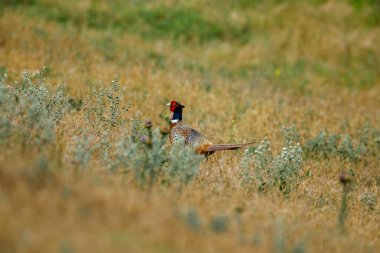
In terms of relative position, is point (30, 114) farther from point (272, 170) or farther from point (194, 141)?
point (272, 170)

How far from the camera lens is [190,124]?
1152 centimetres

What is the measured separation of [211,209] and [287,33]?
57.9ft

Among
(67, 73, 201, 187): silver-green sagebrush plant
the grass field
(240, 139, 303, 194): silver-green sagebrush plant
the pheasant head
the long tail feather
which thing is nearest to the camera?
the grass field

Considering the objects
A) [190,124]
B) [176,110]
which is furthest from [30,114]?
[190,124]

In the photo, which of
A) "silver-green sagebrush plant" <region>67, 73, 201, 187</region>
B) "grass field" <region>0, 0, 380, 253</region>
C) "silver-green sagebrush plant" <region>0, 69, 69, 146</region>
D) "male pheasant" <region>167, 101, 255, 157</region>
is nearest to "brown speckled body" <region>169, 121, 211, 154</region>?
"male pheasant" <region>167, 101, 255, 157</region>

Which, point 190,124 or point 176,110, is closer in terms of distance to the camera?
point 176,110

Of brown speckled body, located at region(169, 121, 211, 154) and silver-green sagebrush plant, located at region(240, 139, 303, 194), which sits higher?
brown speckled body, located at region(169, 121, 211, 154)

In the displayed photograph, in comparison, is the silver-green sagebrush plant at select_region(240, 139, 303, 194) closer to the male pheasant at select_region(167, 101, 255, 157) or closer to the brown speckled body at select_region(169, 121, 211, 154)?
the male pheasant at select_region(167, 101, 255, 157)

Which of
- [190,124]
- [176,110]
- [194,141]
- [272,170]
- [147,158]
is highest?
[176,110]

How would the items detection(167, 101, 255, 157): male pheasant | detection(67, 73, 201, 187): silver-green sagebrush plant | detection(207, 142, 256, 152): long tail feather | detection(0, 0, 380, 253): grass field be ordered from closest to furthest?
detection(0, 0, 380, 253): grass field
detection(67, 73, 201, 187): silver-green sagebrush plant
detection(207, 142, 256, 152): long tail feather
detection(167, 101, 255, 157): male pheasant

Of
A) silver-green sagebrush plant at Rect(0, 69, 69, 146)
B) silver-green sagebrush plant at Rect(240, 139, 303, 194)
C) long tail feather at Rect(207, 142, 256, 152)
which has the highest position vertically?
silver-green sagebrush plant at Rect(0, 69, 69, 146)

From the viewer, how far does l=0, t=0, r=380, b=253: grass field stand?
4.75m

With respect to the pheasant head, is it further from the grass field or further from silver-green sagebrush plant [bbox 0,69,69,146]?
silver-green sagebrush plant [bbox 0,69,69,146]

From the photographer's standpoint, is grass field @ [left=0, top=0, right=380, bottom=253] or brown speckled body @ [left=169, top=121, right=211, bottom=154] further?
brown speckled body @ [left=169, top=121, right=211, bottom=154]
